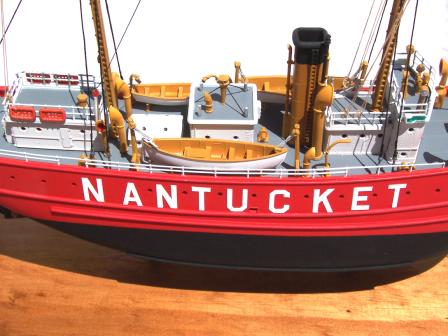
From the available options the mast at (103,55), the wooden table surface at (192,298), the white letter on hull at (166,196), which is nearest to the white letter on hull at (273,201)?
the white letter on hull at (166,196)

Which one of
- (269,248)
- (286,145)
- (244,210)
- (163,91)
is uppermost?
(163,91)

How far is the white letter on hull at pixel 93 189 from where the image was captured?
837 centimetres

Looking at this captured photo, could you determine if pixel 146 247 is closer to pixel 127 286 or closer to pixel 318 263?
pixel 127 286

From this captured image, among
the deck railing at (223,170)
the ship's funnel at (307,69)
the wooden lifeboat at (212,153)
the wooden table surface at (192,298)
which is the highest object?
the ship's funnel at (307,69)

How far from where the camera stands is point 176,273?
32.7ft

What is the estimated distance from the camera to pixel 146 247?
926cm

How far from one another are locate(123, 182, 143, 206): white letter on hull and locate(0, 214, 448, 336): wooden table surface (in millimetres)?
1967

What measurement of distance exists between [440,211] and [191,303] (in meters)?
4.36

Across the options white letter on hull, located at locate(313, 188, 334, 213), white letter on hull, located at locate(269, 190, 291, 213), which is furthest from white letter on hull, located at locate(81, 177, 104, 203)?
white letter on hull, located at locate(313, 188, 334, 213)

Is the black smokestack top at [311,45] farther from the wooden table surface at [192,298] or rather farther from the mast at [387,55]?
the wooden table surface at [192,298]

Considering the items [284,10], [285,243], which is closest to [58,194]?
[285,243]

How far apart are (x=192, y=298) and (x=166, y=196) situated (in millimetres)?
2153

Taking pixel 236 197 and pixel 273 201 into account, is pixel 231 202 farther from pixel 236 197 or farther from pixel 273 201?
pixel 273 201


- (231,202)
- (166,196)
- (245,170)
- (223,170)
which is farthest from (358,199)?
(166,196)
